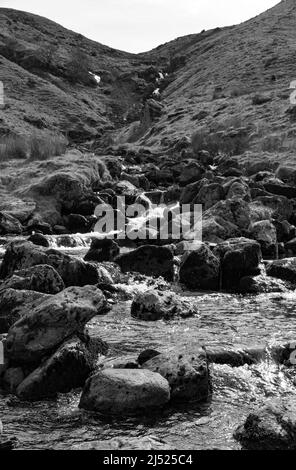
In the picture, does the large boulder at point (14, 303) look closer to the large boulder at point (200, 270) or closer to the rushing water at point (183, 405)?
the rushing water at point (183, 405)

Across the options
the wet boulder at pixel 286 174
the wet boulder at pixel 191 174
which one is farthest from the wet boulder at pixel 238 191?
the wet boulder at pixel 191 174

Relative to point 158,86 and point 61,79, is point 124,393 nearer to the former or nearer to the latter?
point 61,79

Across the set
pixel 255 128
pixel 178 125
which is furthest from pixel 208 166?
pixel 178 125

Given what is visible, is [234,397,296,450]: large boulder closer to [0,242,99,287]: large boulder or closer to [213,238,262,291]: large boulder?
[0,242,99,287]: large boulder

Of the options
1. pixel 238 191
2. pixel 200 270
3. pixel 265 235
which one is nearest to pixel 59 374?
pixel 200 270

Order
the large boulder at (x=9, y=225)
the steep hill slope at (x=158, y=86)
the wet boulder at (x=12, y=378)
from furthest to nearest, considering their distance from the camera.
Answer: the steep hill slope at (x=158, y=86), the large boulder at (x=9, y=225), the wet boulder at (x=12, y=378)

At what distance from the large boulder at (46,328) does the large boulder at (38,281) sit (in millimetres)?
3389

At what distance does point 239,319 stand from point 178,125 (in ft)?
159

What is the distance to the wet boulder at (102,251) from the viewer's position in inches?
704

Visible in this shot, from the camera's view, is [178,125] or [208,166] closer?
[208,166]

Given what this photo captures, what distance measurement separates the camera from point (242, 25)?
110m

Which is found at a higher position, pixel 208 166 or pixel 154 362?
pixel 208 166

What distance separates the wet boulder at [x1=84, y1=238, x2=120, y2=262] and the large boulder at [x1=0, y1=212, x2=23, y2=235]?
5.31 meters
